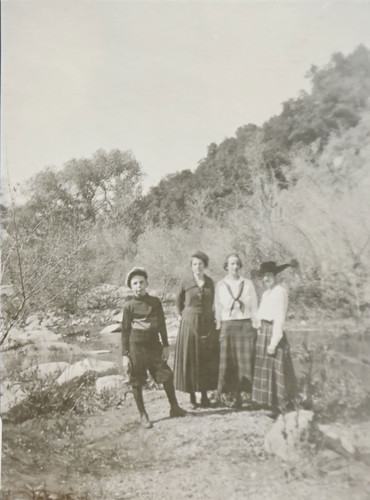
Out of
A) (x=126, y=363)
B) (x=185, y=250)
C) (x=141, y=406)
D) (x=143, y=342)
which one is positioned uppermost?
(x=185, y=250)

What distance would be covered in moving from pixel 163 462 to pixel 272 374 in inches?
28.2

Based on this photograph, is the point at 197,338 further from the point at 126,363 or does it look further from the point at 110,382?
the point at 110,382

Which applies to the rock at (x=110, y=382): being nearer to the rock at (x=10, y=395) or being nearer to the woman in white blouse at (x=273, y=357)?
the rock at (x=10, y=395)

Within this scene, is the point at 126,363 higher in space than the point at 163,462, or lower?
higher

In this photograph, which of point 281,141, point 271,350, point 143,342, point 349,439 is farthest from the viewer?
point 143,342

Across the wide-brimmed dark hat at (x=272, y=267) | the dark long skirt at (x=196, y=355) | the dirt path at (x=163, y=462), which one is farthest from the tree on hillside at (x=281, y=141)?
the dirt path at (x=163, y=462)

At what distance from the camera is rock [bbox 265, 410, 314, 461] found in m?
2.75

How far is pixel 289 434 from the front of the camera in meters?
2.78

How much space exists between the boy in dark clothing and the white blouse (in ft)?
1.80

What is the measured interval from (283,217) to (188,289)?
620mm

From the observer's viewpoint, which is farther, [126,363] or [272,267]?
[126,363]

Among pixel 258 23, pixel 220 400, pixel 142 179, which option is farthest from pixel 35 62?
pixel 220 400

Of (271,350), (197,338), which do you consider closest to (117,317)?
(197,338)

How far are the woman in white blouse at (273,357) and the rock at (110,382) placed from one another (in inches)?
28.9
